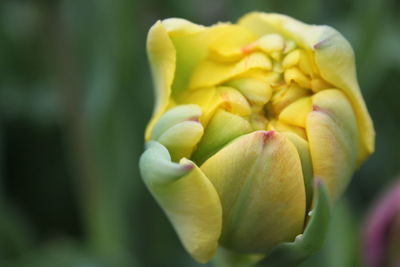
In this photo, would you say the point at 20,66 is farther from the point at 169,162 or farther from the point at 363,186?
the point at 169,162

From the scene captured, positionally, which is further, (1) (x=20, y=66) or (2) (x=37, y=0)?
(1) (x=20, y=66)

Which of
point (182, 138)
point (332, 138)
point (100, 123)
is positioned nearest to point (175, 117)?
point (182, 138)

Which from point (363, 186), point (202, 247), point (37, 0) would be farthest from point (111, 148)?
point (202, 247)

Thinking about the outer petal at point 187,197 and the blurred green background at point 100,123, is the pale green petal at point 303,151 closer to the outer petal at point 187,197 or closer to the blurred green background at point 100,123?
the outer petal at point 187,197

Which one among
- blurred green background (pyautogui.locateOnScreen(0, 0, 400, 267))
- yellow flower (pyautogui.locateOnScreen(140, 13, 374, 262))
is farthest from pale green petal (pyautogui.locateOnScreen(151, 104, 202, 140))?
blurred green background (pyautogui.locateOnScreen(0, 0, 400, 267))

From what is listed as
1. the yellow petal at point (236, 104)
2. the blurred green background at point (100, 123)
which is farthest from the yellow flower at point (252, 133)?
the blurred green background at point (100, 123)

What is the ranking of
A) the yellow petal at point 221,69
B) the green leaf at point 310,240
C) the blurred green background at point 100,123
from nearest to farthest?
1. the green leaf at point 310,240
2. the yellow petal at point 221,69
3. the blurred green background at point 100,123
